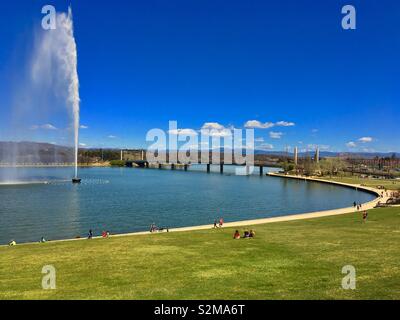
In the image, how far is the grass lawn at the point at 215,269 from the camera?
15.2 m

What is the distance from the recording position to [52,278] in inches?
707

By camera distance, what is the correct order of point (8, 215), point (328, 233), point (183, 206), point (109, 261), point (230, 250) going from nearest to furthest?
point (109, 261)
point (230, 250)
point (328, 233)
point (8, 215)
point (183, 206)

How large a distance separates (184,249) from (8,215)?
134 feet

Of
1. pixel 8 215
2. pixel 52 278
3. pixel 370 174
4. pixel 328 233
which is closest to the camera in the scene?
pixel 52 278

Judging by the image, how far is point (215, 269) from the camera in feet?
63.2

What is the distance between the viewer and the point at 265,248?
82.5 feet

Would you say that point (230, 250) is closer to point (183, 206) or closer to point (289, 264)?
point (289, 264)

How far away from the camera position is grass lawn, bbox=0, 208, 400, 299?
49.8 feet

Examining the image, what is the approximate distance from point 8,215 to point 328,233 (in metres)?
45.3

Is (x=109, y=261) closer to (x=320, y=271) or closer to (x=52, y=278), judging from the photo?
(x=52, y=278)
